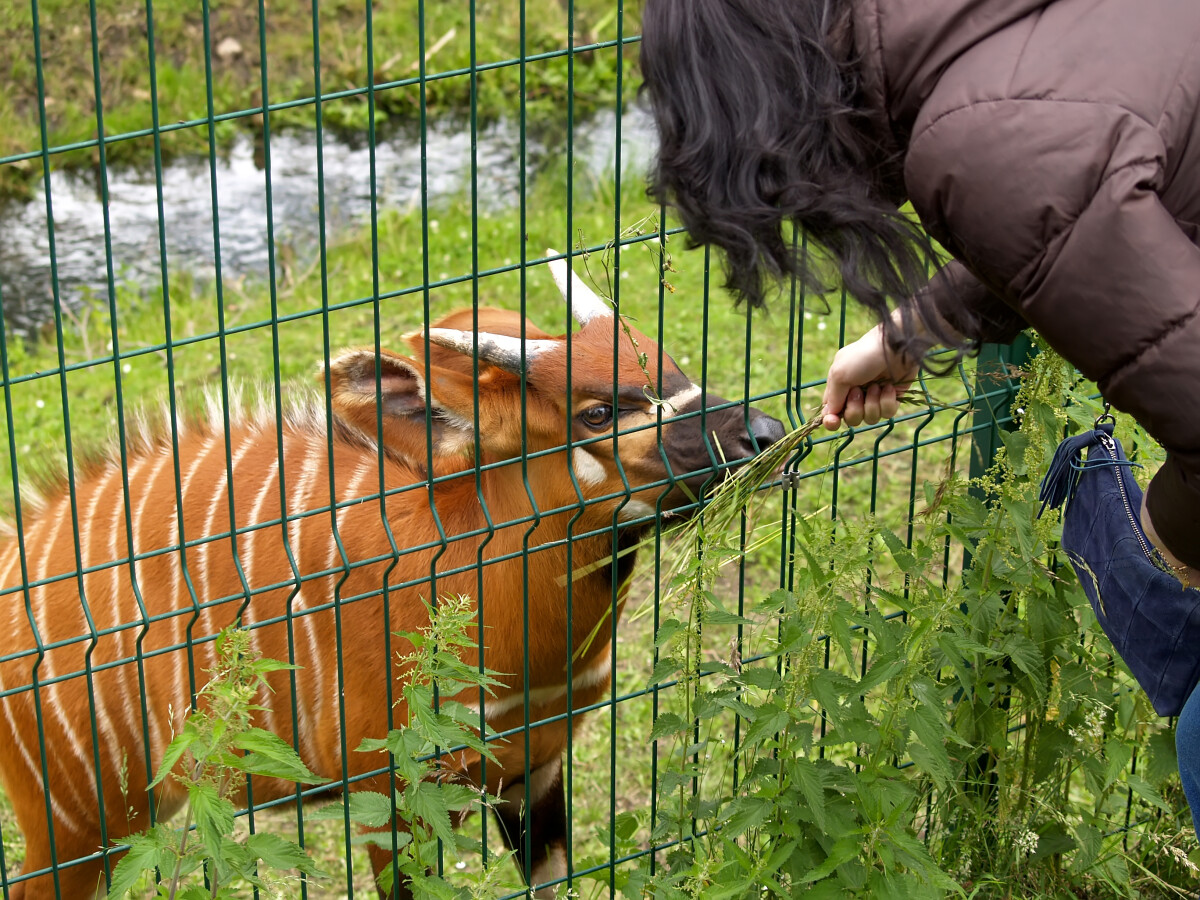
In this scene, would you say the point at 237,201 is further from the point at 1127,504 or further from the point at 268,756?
the point at 1127,504

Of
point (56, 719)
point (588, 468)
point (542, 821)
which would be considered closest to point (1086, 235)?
point (588, 468)

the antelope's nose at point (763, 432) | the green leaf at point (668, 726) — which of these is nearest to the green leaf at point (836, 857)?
the green leaf at point (668, 726)

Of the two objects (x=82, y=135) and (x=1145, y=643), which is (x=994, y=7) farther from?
(x=82, y=135)

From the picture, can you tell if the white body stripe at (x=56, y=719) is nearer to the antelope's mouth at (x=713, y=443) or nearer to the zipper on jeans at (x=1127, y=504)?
the antelope's mouth at (x=713, y=443)

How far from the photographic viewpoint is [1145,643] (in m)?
2.58

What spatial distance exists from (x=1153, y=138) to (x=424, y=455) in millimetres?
1898

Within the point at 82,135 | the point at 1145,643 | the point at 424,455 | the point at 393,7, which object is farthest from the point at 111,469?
the point at 393,7

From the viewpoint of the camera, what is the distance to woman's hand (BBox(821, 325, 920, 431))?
261cm

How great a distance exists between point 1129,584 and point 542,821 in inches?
72.3

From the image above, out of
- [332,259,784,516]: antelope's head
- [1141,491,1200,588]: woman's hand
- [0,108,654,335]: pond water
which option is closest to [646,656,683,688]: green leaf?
[332,259,784,516]: antelope's head

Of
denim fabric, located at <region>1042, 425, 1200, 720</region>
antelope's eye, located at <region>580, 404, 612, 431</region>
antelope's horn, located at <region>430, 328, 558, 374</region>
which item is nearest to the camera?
denim fabric, located at <region>1042, 425, 1200, 720</region>

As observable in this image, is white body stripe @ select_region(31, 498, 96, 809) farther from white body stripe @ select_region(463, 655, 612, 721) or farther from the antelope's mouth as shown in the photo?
the antelope's mouth

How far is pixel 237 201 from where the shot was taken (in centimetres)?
834

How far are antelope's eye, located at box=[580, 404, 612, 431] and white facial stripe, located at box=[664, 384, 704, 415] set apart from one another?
0.51 feet
